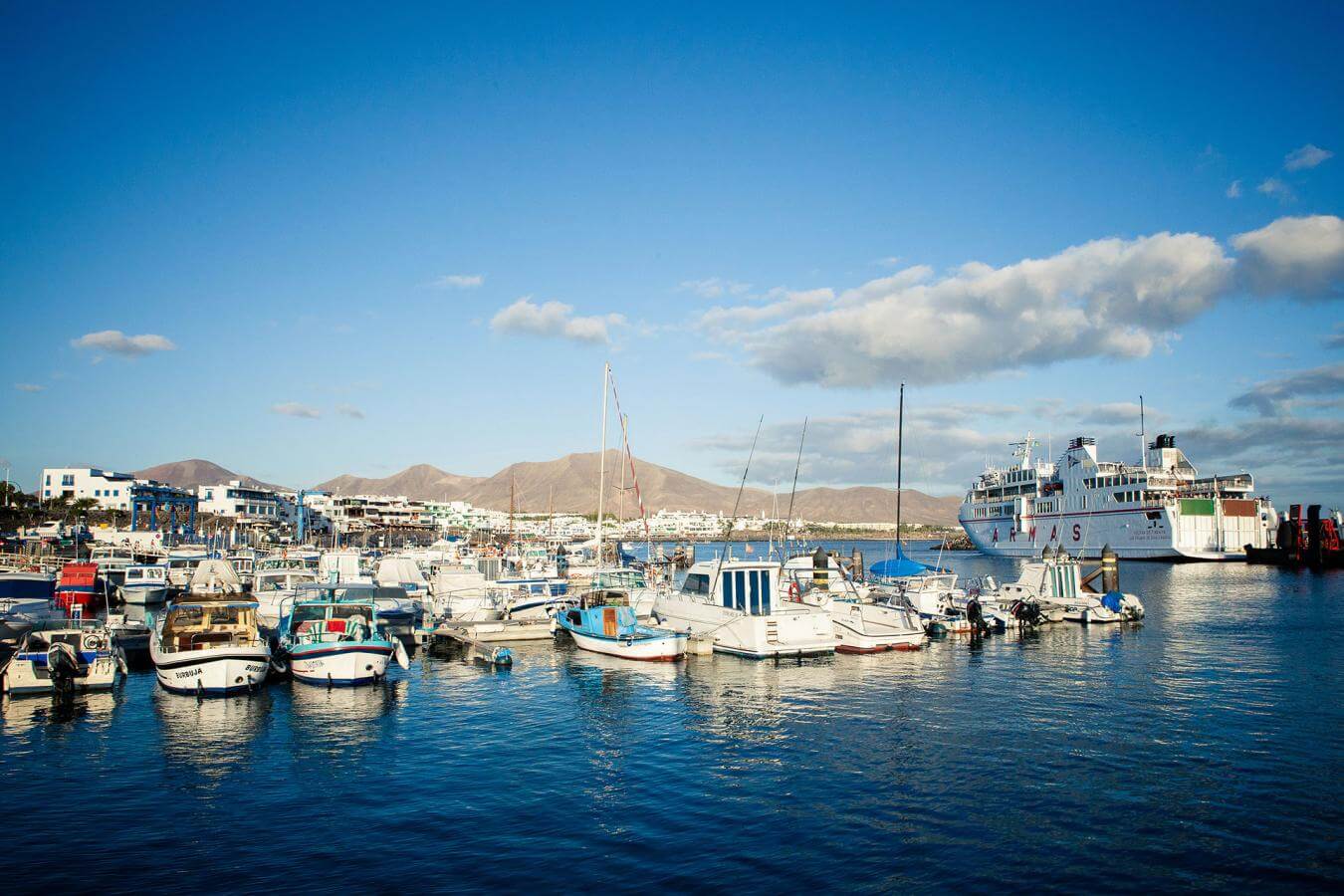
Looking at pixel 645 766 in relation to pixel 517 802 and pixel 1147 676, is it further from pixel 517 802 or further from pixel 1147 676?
pixel 1147 676

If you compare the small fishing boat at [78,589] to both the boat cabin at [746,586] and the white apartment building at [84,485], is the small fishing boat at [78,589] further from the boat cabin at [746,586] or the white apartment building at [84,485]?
the white apartment building at [84,485]

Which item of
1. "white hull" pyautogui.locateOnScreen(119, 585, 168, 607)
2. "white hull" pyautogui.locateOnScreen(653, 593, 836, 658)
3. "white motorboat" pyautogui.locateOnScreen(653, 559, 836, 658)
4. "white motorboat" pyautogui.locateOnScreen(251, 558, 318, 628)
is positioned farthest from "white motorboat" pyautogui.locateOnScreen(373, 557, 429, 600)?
"white hull" pyautogui.locateOnScreen(653, 593, 836, 658)

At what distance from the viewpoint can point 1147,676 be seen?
103ft

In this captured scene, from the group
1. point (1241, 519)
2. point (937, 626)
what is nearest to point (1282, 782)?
point (937, 626)

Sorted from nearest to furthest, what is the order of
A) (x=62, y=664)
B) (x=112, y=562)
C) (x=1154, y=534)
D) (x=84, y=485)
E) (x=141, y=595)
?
(x=62, y=664) < (x=141, y=595) < (x=112, y=562) < (x=1154, y=534) < (x=84, y=485)

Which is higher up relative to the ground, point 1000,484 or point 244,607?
point 1000,484

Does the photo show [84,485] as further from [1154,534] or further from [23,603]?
[1154,534]

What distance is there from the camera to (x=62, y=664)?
90.7ft

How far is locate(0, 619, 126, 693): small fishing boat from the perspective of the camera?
1056 inches

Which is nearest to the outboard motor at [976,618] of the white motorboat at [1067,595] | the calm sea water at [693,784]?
the white motorboat at [1067,595]

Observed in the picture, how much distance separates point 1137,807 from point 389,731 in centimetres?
1892

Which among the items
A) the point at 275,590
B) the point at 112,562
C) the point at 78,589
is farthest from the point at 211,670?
the point at 112,562

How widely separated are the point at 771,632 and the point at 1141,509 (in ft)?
324

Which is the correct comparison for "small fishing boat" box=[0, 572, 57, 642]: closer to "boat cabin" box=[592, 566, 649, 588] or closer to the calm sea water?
the calm sea water
